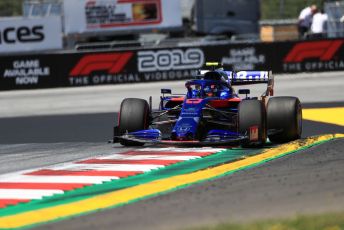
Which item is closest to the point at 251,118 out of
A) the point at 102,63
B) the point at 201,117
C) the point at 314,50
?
the point at 201,117

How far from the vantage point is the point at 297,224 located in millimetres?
8594

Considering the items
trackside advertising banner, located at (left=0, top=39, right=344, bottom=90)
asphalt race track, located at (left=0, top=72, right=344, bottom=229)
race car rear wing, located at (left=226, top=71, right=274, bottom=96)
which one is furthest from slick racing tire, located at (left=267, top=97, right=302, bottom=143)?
trackside advertising banner, located at (left=0, top=39, right=344, bottom=90)

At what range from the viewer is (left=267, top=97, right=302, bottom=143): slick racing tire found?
15.5 m

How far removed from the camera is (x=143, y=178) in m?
12.1

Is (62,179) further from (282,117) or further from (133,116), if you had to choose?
(282,117)

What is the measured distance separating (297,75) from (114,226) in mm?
22352

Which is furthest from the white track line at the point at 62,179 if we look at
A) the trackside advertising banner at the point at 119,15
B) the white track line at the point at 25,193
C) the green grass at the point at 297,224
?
the trackside advertising banner at the point at 119,15

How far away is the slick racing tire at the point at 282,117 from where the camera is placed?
50.8ft

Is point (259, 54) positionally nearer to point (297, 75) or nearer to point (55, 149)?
point (297, 75)

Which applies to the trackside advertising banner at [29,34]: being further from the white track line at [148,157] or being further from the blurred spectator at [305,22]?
the white track line at [148,157]

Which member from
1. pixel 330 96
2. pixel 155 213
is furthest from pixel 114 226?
pixel 330 96

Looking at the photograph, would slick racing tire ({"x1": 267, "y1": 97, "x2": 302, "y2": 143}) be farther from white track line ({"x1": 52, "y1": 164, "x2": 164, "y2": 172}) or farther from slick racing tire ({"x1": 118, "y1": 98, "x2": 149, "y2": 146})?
white track line ({"x1": 52, "y1": 164, "x2": 164, "y2": 172})

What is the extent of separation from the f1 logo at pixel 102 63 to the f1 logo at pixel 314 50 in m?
4.68

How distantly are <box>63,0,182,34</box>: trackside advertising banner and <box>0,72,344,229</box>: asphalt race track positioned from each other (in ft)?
38.3
